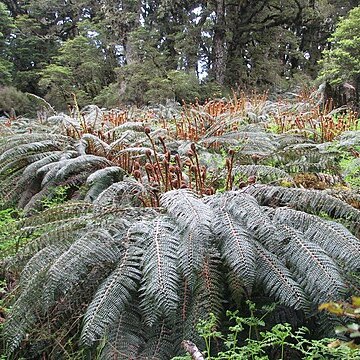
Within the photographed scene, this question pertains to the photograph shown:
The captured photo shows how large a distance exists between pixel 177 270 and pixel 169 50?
40.9 ft

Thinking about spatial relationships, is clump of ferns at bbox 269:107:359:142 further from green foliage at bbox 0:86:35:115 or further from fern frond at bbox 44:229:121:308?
green foliage at bbox 0:86:35:115

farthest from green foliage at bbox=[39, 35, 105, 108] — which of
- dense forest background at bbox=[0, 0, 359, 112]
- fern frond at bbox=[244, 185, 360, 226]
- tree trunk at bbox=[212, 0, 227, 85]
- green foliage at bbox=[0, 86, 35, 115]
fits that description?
fern frond at bbox=[244, 185, 360, 226]

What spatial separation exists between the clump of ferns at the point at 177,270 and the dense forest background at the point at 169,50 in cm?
918

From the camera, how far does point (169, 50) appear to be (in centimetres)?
1320

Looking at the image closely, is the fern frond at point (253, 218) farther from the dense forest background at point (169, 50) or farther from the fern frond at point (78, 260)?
the dense forest background at point (169, 50)

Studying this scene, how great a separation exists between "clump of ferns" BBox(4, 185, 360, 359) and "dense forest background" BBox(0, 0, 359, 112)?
30.1 feet

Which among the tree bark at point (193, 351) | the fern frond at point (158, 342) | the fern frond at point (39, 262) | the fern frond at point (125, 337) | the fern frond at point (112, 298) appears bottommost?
the fern frond at point (158, 342)

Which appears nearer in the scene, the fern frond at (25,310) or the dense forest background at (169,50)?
the fern frond at (25,310)

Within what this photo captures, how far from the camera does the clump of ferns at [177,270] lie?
1447 mm

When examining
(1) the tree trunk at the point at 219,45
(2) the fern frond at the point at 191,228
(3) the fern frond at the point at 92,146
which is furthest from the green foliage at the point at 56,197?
(1) the tree trunk at the point at 219,45

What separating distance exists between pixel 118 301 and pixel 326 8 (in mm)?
14833

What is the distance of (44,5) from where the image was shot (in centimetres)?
1609

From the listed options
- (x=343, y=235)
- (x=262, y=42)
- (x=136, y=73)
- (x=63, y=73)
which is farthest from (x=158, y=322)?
(x=262, y=42)

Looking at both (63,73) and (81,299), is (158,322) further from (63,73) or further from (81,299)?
(63,73)
